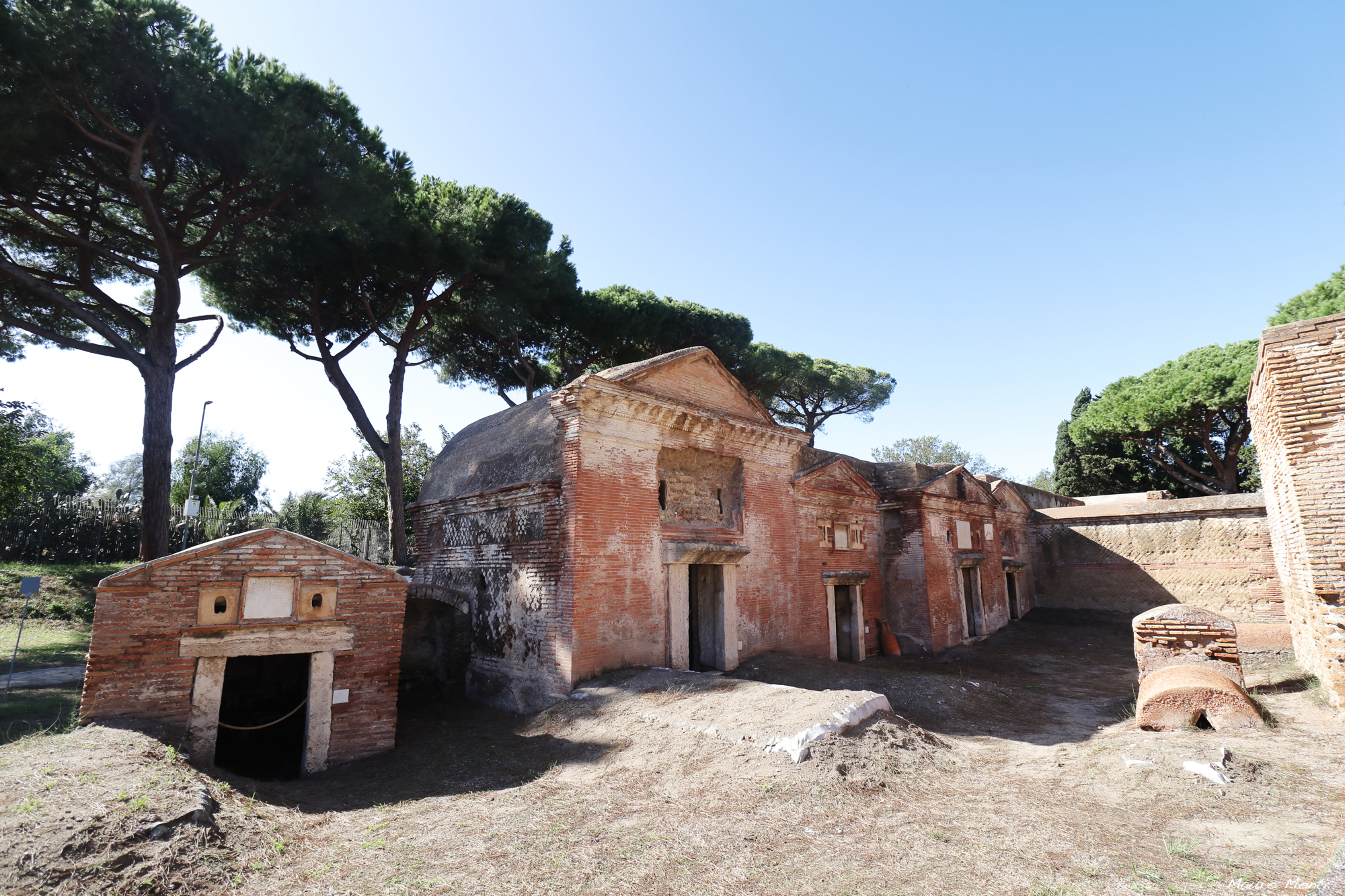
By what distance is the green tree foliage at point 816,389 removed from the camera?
2886cm

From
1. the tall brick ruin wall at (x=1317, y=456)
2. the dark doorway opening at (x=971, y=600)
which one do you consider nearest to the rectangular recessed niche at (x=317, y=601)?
the tall brick ruin wall at (x=1317, y=456)

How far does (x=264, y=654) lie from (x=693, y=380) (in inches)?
326

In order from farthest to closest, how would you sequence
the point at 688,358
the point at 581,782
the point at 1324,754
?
the point at 688,358 < the point at 581,782 < the point at 1324,754

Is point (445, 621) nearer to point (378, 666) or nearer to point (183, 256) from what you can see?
point (378, 666)

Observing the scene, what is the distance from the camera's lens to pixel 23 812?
4.99 m

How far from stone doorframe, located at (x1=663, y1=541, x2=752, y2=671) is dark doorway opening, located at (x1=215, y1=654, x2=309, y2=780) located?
607cm

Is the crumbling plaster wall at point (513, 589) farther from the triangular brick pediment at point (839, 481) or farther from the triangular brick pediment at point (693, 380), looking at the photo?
the triangular brick pediment at point (839, 481)

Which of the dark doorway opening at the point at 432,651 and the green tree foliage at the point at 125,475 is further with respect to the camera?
the green tree foliage at the point at 125,475

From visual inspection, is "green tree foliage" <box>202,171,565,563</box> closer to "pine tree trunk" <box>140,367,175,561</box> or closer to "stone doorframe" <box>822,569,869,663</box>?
"pine tree trunk" <box>140,367,175,561</box>

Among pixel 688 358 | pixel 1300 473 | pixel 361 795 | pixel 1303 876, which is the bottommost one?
pixel 361 795

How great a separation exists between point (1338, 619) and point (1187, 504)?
13.9 meters

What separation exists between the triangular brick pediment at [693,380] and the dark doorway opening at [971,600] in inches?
380

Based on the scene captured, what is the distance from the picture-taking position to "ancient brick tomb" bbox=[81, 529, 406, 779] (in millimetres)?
7457

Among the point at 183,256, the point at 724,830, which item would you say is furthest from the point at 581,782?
the point at 183,256
